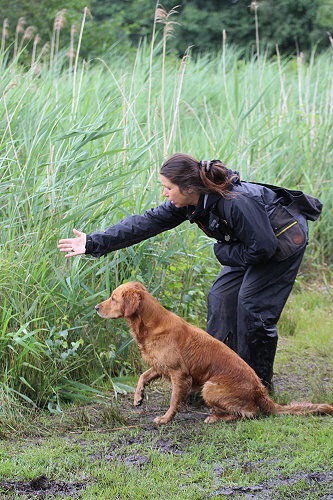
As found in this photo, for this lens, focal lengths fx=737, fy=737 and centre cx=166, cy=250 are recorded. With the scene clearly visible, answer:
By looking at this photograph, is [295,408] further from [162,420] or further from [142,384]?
[142,384]

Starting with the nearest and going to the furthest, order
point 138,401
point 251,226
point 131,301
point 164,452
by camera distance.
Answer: point 164,452
point 251,226
point 131,301
point 138,401

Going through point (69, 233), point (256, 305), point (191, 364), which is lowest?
point (191, 364)

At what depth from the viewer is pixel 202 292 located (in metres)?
6.07

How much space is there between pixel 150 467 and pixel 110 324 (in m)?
1.60

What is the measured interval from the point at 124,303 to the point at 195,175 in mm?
877

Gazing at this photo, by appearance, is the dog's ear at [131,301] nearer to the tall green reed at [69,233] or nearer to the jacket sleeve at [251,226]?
the tall green reed at [69,233]

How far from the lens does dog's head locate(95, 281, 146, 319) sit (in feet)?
14.5

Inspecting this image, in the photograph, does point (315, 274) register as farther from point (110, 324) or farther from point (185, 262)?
point (110, 324)

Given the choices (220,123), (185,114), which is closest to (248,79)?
(185,114)

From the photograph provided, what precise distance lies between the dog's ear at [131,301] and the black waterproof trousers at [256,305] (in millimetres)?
683

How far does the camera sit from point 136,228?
15.4 ft

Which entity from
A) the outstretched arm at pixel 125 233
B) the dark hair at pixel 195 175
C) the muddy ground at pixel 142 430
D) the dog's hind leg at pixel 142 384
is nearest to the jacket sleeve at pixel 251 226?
the dark hair at pixel 195 175

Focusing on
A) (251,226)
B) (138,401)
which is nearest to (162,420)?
(138,401)

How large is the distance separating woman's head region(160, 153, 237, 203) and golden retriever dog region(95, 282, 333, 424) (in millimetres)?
697
